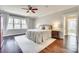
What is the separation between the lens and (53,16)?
2.25 meters

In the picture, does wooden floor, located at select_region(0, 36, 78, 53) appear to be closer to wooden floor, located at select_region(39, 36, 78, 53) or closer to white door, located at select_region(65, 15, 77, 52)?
wooden floor, located at select_region(39, 36, 78, 53)

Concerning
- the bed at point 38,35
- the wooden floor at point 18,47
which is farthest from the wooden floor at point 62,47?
the bed at point 38,35

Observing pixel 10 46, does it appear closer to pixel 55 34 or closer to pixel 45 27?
pixel 45 27

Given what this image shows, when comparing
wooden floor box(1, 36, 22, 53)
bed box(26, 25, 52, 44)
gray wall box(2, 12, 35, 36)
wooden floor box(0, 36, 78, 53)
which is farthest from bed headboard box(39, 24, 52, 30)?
wooden floor box(1, 36, 22, 53)

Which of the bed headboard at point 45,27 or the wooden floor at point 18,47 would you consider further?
the bed headboard at point 45,27

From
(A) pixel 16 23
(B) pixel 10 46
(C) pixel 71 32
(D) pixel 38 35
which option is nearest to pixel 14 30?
(A) pixel 16 23

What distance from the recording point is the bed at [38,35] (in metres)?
2.15

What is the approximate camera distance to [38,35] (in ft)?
7.04

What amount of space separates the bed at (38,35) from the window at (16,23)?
0.22 m

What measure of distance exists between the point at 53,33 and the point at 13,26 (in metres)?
1.05

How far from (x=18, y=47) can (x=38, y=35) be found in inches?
23.2

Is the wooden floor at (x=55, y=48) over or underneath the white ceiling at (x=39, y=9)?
underneath

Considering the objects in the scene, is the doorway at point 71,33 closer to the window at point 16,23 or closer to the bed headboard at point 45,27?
the bed headboard at point 45,27

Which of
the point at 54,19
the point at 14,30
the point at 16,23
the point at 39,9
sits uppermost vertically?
the point at 39,9
